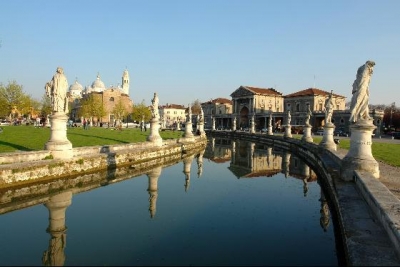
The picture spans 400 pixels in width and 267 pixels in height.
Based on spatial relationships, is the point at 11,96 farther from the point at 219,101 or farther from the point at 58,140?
the point at 219,101

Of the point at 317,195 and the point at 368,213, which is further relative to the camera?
the point at 317,195

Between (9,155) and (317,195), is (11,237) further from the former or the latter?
(317,195)

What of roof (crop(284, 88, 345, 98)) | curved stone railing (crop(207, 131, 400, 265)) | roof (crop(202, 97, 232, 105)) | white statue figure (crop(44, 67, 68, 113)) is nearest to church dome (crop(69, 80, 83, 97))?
roof (crop(202, 97, 232, 105))

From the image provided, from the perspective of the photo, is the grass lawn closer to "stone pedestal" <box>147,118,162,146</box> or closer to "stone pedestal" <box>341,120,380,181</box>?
"stone pedestal" <box>147,118,162,146</box>

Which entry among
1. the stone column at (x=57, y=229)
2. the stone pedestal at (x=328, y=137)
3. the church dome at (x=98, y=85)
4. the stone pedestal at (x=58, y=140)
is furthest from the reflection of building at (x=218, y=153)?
the church dome at (x=98, y=85)

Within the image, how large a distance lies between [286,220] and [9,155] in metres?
10.6

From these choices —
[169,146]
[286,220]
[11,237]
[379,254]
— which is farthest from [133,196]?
[169,146]

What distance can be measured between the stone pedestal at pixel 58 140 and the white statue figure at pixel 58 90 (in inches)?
15.2

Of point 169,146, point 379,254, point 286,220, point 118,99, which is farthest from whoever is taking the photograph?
point 118,99

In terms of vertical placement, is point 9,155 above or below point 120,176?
above

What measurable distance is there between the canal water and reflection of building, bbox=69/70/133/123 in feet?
231

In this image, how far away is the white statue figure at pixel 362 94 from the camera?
10.3 meters

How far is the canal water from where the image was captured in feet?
20.4

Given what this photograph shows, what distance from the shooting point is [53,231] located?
7.59 m
